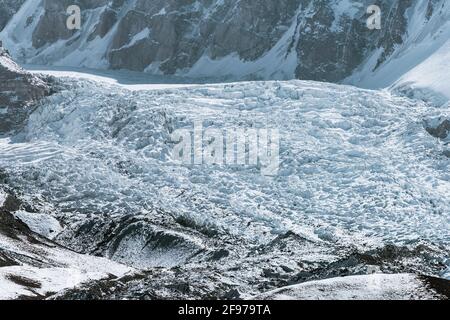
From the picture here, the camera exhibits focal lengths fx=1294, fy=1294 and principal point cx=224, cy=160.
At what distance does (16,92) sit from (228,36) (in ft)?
102

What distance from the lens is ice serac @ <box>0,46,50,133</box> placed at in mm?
126812

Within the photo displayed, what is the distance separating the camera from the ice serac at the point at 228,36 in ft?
464

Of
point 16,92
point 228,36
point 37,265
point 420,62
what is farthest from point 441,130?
point 228,36

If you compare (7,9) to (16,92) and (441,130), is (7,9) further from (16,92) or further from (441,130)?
(441,130)

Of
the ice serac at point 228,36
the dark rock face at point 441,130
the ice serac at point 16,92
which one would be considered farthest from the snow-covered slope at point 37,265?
the ice serac at point 228,36

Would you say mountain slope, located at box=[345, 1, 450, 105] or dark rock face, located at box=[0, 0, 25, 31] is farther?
dark rock face, located at box=[0, 0, 25, 31]

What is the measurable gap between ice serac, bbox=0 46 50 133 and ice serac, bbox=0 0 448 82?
74.3ft

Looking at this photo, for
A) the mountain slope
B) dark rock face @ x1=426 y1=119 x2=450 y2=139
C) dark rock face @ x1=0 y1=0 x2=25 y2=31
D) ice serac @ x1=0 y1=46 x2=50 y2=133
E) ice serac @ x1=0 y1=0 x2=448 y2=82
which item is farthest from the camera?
dark rock face @ x1=0 y1=0 x2=25 y2=31

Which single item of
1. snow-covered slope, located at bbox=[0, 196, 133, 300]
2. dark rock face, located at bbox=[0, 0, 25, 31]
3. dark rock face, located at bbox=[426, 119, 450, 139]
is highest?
dark rock face, located at bbox=[0, 0, 25, 31]

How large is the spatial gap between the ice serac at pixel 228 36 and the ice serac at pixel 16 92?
22641mm

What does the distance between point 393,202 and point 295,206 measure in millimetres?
7450

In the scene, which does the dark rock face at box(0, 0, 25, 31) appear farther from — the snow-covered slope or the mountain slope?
the snow-covered slope

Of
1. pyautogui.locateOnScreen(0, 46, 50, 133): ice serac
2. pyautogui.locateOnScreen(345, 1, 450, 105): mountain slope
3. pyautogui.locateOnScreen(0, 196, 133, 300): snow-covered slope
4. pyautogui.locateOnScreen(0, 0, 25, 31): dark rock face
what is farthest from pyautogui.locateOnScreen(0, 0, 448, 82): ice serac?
pyautogui.locateOnScreen(0, 196, 133, 300): snow-covered slope

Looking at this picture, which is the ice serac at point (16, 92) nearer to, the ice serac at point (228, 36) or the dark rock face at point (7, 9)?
the ice serac at point (228, 36)
